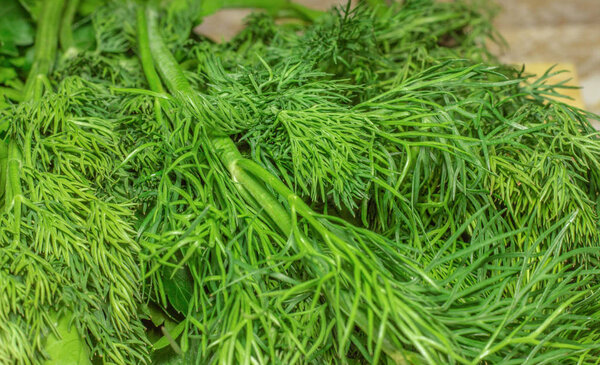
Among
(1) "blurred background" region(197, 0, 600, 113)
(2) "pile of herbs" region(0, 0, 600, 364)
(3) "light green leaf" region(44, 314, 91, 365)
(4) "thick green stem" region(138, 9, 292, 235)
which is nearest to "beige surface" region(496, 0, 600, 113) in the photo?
(1) "blurred background" region(197, 0, 600, 113)

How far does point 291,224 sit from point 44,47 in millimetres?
776

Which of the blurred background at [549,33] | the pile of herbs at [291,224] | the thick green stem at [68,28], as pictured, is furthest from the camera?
the blurred background at [549,33]

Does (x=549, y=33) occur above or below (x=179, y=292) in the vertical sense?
above

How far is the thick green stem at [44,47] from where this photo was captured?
38.1 inches

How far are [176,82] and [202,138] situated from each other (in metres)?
0.19

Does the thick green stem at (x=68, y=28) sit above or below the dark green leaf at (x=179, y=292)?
above

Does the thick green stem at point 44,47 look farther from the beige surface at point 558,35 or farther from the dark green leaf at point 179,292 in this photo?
the beige surface at point 558,35

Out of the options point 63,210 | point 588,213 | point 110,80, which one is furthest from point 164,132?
point 588,213

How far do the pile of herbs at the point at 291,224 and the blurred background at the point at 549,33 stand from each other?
2.65 feet

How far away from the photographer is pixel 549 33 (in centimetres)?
175

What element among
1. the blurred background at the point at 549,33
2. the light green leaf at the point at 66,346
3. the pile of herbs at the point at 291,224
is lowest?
the light green leaf at the point at 66,346

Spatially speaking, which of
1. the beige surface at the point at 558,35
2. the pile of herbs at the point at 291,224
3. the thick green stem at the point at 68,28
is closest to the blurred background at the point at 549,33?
the beige surface at the point at 558,35

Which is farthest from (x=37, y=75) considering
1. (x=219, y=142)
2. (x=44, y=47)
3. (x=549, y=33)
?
(x=549, y=33)

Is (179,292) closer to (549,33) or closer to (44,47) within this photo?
(44,47)
